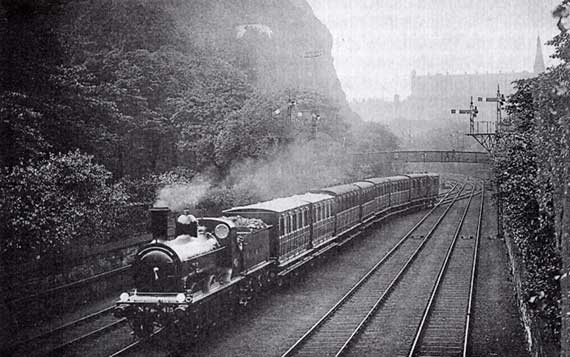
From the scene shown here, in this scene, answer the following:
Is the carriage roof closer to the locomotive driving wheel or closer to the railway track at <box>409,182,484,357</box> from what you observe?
the railway track at <box>409,182,484,357</box>

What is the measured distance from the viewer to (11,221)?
16281 mm

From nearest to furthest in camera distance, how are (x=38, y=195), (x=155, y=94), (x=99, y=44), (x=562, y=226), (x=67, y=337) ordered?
(x=562, y=226) < (x=67, y=337) < (x=38, y=195) < (x=155, y=94) < (x=99, y=44)

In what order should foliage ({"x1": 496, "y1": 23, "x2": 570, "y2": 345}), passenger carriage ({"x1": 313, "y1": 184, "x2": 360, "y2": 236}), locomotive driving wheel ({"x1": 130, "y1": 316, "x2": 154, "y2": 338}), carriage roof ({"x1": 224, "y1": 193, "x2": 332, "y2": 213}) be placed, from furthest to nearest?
1. passenger carriage ({"x1": 313, "y1": 184, "x2": 360, "y2": 236})
2. carriage roof ({"x1": 224, "y1": 193, "x2": 332, "y2": 213})
3. locomotive driving wheel ({"x1": 130, "y1": 316, "x2": 154, "y2": 338})
4. foliage ({"x1": 496, "y1": 23, "x2": 570, "y2": 345})

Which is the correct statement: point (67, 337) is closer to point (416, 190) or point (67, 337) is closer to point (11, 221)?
point (11, 221)

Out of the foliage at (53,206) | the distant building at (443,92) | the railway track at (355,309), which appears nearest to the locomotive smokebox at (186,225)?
the railway track at (355,309)

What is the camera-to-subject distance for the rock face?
67688mm

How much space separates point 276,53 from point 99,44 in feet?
120

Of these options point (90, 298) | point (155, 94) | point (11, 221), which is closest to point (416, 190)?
point (155, 94)

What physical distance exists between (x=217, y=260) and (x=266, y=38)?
6574 centimetres

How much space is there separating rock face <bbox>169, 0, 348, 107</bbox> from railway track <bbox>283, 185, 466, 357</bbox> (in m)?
32.0

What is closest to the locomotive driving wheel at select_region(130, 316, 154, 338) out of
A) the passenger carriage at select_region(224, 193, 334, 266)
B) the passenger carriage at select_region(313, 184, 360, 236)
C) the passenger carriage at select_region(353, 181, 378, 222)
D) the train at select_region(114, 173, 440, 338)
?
the train at select_region(114, 173, 440, 338)

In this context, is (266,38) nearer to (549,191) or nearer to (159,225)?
(159,225)

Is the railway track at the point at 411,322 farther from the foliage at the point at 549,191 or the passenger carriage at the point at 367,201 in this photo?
the passenger carriage at the point at 367,201

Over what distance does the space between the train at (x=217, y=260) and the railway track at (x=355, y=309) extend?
2367 mm
